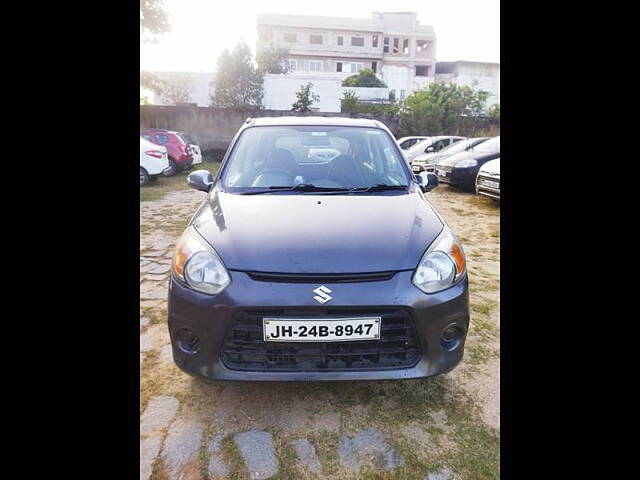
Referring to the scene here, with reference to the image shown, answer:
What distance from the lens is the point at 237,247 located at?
193 cm

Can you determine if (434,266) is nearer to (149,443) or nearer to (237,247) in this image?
(237,247)

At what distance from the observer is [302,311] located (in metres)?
1.75

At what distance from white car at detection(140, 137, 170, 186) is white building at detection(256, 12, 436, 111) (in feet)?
120

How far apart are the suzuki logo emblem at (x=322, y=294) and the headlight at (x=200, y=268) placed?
414 millimetres

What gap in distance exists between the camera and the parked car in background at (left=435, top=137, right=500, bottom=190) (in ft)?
29.4

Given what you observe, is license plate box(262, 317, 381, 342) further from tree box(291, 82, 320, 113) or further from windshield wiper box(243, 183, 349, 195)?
tree box(291, 82, 320, 113)

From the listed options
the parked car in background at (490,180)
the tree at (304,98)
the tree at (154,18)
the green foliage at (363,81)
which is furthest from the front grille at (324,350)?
the green foliage at (363,81)


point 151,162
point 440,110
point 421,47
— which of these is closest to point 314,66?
point 421,47

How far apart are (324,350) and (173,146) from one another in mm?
11313

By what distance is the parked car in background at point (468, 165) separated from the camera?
29.4ft

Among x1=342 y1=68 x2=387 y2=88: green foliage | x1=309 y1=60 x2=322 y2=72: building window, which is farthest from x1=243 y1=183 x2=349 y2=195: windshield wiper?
x1=309 y1=60 x2=322 y2=72: building window
